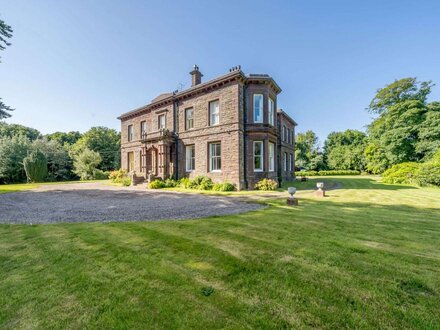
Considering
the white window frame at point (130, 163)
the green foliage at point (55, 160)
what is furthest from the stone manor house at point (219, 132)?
the green foliage at point (55, 160)

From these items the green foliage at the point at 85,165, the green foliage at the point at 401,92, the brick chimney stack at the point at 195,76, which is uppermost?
the green foliage at the point at 401,92

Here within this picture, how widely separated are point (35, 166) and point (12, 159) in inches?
140

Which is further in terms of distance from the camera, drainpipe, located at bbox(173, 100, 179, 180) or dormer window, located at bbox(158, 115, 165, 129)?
dormer window, located at bbox(158, 115, 165, 129)

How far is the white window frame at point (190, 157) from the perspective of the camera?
1695cm

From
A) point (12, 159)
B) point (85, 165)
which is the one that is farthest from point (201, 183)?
point (12, 159)

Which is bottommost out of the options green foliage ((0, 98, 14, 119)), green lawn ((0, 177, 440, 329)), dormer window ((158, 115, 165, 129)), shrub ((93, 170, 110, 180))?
green lawn ((0, 177, 440, 329))

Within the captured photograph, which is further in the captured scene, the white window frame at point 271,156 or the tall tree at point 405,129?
the tall tree at point 405,129

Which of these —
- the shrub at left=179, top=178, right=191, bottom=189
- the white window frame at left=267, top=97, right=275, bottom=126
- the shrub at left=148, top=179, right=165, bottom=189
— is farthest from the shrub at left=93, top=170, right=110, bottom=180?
the white window frame at left=267, top=97, right=275, bottom=126

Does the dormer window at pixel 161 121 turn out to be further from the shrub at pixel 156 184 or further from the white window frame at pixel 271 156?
the white window frame at pixel 271 156

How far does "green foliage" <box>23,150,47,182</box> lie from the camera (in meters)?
25.1

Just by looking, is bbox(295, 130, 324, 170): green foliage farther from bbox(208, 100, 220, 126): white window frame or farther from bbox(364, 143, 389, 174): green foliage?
bbox(208, 100, 220, 126): white window frame

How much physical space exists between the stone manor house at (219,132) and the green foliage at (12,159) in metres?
20.0

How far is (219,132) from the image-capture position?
49.1 feet

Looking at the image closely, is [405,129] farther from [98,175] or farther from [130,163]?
[98,175]
